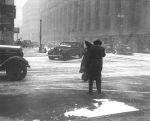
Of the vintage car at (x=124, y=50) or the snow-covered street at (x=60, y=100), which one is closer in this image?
the snow-covered street at (x=60, y=100)

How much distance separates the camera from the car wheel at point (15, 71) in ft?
29.5

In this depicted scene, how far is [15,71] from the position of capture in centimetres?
910

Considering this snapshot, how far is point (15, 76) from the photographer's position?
9.14 metres

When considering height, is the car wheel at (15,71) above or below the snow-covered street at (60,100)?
above

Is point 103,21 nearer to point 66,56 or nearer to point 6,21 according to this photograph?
point 6,21

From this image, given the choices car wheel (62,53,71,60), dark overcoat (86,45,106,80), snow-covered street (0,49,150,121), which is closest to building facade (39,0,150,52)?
car wheel (62,53,71,60)

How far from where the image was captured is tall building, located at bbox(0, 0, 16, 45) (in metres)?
28.6

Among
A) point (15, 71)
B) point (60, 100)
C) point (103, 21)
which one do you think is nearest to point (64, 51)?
point (15, 71)

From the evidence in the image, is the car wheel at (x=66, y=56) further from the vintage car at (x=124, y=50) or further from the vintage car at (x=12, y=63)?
the vintage car at (x=124, y=50)

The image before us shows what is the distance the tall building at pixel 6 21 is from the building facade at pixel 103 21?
24.5 meters

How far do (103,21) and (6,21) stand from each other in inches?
1318

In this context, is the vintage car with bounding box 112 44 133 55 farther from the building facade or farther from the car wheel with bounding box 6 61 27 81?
the car wheel with bounding box 6 61 27 81

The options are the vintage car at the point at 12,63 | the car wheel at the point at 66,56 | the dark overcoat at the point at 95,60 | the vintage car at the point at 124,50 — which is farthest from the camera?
the vintage car at the point at 124,50

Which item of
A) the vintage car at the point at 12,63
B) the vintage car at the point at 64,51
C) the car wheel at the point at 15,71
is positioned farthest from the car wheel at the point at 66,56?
the car wheel at the point at 15,71
